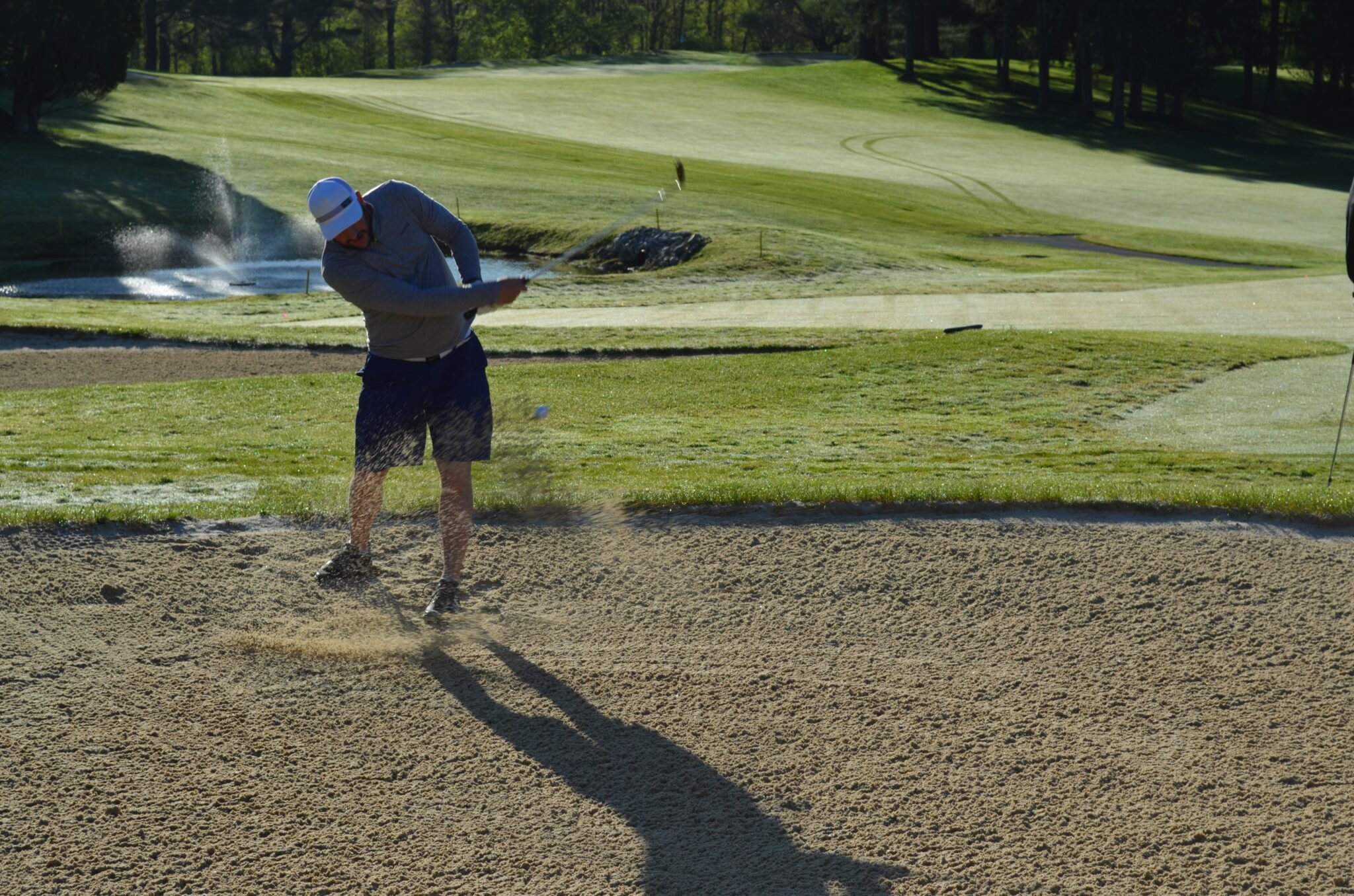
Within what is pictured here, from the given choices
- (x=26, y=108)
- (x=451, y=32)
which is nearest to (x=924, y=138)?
(x=26, y=108)

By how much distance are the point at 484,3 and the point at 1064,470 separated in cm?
11992

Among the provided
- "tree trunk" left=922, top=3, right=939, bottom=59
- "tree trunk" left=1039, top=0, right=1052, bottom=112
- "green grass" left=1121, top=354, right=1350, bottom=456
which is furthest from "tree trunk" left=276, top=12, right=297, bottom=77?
"green grass" left=1121, top=354, right=1350, bottom=456

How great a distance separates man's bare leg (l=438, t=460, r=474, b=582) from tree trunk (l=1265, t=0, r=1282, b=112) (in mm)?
85068

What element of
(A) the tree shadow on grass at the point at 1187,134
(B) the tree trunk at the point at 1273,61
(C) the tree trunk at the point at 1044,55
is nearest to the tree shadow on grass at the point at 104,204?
(A) the tree shadow on grass at the point at 1187,134

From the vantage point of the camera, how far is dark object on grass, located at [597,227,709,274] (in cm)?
3422

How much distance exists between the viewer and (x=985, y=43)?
108 m

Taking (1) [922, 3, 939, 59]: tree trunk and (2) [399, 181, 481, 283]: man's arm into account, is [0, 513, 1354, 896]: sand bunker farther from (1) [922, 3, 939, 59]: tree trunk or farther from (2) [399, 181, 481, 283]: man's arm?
(1) [922, 3, 939, 59]: tree trunk

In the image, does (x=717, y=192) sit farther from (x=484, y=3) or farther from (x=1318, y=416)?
(x=484, y=3)

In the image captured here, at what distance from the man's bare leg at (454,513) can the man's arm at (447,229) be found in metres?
1.03

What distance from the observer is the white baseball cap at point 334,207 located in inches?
249

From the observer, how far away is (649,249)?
115 feet

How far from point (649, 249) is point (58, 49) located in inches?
907

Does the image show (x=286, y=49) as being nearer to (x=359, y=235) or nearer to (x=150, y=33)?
(x=150, y=33)

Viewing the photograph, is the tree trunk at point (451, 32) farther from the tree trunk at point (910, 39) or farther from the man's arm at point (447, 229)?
the man's arm at point (447, 229)
